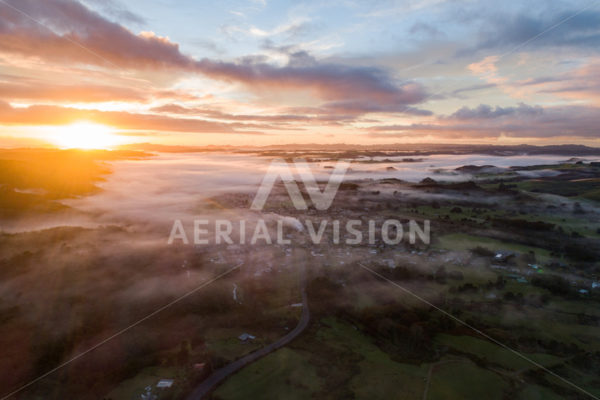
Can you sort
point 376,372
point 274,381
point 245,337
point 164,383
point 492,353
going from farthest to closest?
point 245,337, point 492,353, point 376,372, point 274,381, point 164,383

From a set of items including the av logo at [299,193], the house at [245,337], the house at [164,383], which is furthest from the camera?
the av logo at [299,193]

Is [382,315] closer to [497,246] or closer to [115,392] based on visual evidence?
[115,392]

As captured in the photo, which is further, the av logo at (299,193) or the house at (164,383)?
the av logo at (299,193)

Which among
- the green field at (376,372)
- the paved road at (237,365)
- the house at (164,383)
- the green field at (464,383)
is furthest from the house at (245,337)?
the green field at (464,383)

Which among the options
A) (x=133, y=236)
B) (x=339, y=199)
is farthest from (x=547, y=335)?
(x=339, y=199)

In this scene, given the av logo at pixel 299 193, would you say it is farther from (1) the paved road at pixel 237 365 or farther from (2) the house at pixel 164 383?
(2) the house at pixel 164 383

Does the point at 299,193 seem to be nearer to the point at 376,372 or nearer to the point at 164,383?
the point at 376,372

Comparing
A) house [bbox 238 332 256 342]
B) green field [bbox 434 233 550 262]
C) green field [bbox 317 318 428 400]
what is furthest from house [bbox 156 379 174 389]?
green field [bbox 434 233 550 262]

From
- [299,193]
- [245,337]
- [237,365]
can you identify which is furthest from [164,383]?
[299,193]
